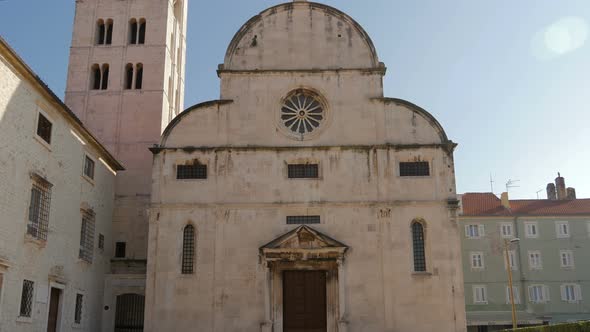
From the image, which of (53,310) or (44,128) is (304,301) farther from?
(44,128)

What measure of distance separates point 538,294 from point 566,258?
11.8 feet

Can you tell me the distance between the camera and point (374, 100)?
26.6m

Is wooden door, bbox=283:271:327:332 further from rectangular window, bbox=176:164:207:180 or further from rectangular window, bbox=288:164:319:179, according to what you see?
rectangular window, bbox=176:164:207:180

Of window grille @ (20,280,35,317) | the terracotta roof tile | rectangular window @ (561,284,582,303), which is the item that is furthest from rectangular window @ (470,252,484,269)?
window grille @ (20,280,35,317)

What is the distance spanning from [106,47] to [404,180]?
60.9ft

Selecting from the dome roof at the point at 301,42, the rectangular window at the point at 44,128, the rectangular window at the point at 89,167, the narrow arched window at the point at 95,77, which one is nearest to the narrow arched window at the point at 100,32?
the narrow arched window at the point at 95,77

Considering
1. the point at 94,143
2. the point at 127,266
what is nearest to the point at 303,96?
the point at 94,143

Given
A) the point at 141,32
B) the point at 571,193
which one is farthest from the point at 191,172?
the point at 571,193

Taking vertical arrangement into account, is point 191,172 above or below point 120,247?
above

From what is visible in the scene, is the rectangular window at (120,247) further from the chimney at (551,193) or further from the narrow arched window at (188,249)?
the chimney at (551,193)

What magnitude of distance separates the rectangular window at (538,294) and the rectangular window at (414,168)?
2387 centimetres

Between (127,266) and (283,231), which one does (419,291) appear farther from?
(127,266)

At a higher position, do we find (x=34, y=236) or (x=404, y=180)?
(x=404, y=180)

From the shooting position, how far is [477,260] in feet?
149
